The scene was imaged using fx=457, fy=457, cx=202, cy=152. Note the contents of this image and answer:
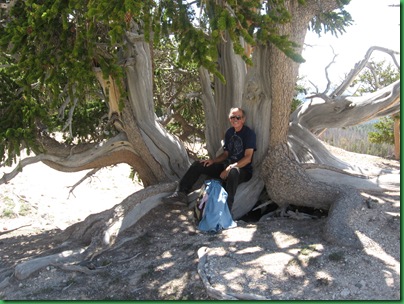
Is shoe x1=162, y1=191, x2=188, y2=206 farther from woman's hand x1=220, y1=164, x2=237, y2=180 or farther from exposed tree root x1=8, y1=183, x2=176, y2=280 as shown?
woman's hand x1=220, y1=164, x2=237, y2=180

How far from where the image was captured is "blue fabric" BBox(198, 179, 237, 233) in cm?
565

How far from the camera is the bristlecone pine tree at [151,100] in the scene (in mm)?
4594

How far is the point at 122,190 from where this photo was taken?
48.5 ft

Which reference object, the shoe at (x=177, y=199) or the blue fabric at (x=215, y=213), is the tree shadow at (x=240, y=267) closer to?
the blue fabric at (x=215, y=213)

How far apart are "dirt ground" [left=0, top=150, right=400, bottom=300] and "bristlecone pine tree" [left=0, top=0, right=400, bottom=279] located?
0.24 metres

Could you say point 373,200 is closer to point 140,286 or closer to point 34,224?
point 140,286

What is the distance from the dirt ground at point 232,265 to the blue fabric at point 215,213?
0.13 meters

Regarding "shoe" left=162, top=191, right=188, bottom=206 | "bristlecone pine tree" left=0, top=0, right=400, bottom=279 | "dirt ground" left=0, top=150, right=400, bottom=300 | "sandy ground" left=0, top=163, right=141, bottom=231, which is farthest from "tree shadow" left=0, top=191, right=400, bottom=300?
"sandy ground" left=0, top=163, right=141, bottom=231

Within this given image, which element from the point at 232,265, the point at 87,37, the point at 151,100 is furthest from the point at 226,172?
the point at 87,37

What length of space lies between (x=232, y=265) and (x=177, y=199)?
217cm

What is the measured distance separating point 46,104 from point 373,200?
487 cm

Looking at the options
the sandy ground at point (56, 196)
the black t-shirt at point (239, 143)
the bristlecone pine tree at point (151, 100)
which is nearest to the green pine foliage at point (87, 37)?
the bristlecone pine tree at point (151, 100)

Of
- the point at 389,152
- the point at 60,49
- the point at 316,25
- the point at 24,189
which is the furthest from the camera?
the point at 389,152

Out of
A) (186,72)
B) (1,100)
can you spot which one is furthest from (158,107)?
(1,100)
